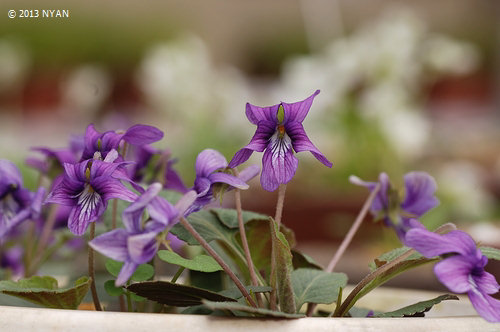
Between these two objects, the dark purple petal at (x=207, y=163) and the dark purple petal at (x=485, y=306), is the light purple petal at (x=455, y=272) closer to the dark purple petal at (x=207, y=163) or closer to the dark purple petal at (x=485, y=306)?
the dark purple petal at (x=485, y=306)

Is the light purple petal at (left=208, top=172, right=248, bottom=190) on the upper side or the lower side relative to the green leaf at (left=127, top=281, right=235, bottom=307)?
upper

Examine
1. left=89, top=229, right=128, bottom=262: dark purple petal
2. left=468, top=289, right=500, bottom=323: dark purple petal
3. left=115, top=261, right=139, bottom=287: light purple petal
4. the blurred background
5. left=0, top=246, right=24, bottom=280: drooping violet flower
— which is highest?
the blurred background

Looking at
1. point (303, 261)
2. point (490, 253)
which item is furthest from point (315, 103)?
point (490, 253)

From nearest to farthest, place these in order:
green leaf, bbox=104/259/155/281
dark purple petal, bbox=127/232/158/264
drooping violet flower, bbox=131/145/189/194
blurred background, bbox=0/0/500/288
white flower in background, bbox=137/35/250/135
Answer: dark purple petal, bbox=127/232/158/264 < green leaf, bbox=104/259/155/281 < drooping violet flower, bbox=131/145/189/194 < blurred background, bbox=0/0/500/288 < white flower in background, bbox=137/35/250/135

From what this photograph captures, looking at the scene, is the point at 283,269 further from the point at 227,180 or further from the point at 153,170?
the point at 153,170

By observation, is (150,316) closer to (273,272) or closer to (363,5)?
(273,272)

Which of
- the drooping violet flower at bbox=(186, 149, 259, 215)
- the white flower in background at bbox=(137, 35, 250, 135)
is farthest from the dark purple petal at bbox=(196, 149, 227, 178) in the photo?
the white flower in background at bbox=(137, 35, 250, 135)

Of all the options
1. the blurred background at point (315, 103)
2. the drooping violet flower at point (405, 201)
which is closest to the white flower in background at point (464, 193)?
the blurred background at point (315, 103)

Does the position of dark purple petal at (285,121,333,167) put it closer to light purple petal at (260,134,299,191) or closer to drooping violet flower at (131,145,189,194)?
light purple petal at (260,134,299,191)

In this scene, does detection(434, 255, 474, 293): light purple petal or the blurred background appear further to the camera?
the blurred background
